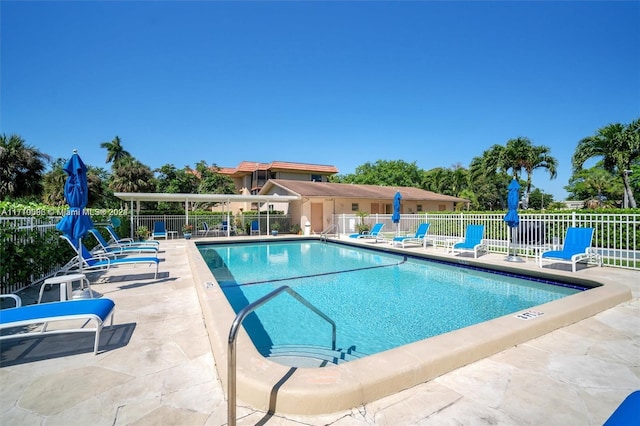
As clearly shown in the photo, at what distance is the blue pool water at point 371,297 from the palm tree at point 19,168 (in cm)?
1531

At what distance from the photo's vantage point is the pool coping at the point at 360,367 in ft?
7.57

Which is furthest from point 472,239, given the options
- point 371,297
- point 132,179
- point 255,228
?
point 132,179

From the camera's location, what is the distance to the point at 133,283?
7004mm

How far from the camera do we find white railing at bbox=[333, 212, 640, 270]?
8.84 meters

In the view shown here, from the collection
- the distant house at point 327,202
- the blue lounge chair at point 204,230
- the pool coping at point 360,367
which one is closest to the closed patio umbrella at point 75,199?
the pool coping at point 360,367

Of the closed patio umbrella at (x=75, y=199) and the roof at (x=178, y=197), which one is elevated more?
the roof at (x=178, y=197)

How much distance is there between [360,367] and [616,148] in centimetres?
3065

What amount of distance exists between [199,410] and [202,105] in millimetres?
24993

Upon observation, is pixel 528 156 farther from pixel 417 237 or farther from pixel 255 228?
pixel 255 228

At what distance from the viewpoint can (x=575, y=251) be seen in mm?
8477

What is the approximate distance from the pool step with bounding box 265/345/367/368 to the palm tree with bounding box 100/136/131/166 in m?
41.8

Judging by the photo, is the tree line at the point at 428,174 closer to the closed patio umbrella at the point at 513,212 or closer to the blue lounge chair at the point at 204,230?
the blue lounge chair at the point at 204,230

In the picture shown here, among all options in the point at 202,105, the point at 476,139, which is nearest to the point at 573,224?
the point at 202,105

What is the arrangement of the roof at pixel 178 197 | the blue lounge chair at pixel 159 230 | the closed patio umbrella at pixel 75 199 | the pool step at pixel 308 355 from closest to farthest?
the pool step at pixel 308 355
the closed patio umbrella at pixel 75 199
the roof at pixel 178 197
the blue lounge chair at pixel 159 230
